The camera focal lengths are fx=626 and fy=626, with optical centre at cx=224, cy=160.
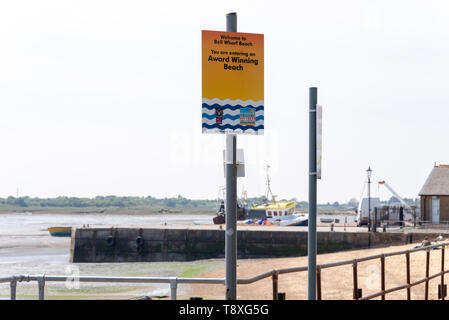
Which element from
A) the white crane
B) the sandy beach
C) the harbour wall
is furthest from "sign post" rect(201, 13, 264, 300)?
the white crane

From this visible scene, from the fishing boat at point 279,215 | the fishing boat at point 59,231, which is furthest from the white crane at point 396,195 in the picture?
the fishing boat at point 59,231

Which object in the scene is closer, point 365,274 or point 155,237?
point 365,274

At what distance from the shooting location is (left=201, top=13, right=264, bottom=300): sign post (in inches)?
312

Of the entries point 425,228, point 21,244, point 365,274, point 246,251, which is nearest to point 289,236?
point 246,251

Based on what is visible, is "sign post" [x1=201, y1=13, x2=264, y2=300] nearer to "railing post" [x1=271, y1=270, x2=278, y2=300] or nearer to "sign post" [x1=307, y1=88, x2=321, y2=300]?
"railing post" [x1=271, y1=270, x2=278, y2=300]

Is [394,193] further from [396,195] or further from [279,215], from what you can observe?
[279,215]

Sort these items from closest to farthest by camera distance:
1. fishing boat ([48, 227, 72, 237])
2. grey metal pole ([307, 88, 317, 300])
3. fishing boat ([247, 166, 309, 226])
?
grey metal pole ([307, 88, 317, 300]), fishing boat ([247, 166, 309, 226]), fishing boat ([48, 227, 72, 237])

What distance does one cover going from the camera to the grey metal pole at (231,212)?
8031 mm
